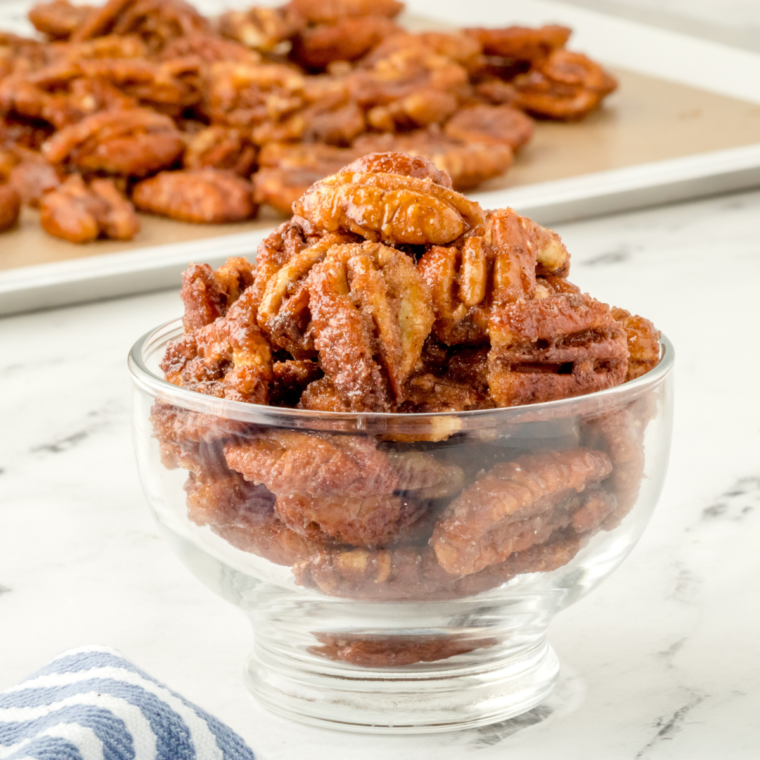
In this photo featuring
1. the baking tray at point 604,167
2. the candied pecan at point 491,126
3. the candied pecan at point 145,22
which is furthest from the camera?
the candied pecan at point 145,22

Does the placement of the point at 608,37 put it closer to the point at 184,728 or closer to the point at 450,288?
the point at 450,288

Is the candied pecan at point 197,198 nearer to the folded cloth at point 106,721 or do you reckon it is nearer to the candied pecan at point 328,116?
the candied pecan at point 328,116

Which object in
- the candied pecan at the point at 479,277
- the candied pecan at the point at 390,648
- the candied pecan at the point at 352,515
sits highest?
the candied pecan at the point at 479,277

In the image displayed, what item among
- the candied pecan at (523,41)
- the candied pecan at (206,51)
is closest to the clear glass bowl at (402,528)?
the candied pecan at (206,51)

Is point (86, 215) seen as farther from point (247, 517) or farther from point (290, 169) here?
point (247, 517)

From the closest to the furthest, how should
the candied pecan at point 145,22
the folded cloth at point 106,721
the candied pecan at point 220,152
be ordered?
the folded cloth at point 106,721, the candied pecan at point 220,152, the candied pecan at point 145,22

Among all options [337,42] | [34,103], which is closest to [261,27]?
[337,42]
